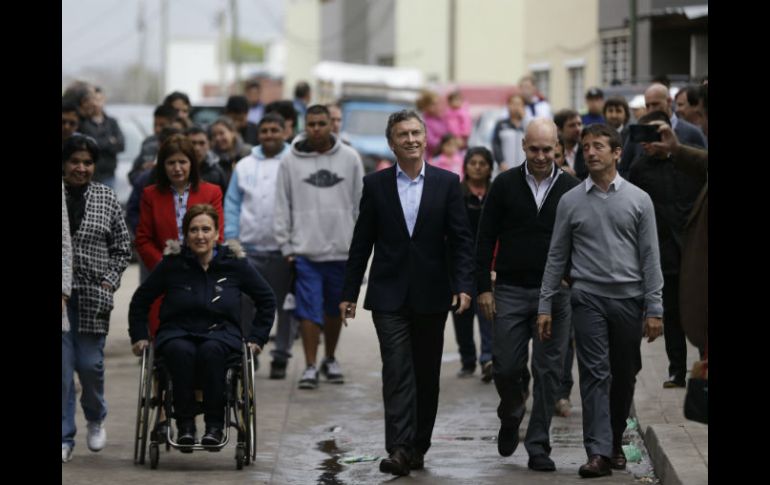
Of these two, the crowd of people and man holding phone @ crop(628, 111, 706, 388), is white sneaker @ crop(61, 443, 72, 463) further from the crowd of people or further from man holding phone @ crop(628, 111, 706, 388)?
man holding phone @ crop(628, 111, 706, 388)

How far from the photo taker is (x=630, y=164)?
1238 centimetres

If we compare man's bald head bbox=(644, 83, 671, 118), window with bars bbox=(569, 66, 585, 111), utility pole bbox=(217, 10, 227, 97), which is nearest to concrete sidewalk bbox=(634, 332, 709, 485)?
man's bald head bbox=(644, 83, 671, 118)

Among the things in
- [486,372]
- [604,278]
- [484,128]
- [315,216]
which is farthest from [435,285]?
[484,128]

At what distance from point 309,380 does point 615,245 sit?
4.23 m

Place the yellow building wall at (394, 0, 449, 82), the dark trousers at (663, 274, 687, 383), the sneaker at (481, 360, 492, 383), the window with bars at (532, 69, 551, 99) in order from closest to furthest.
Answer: the dark trousers at (663, 274, 687, 383), the sneaker at (481, 360, 492, 383), the window with bars at (532, 69, 551, 99), the yellow building wall at (394, 0, 449, 82)

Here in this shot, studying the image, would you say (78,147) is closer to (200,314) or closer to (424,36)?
(200,314)

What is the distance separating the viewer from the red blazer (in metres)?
11.4

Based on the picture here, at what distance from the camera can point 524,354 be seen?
9625 millimetres

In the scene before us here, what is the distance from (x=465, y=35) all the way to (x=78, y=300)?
4473cm

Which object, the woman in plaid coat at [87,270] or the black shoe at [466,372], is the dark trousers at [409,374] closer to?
the woman in plaid coat at [87,270]

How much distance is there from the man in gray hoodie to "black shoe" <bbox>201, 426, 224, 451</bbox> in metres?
3.33
